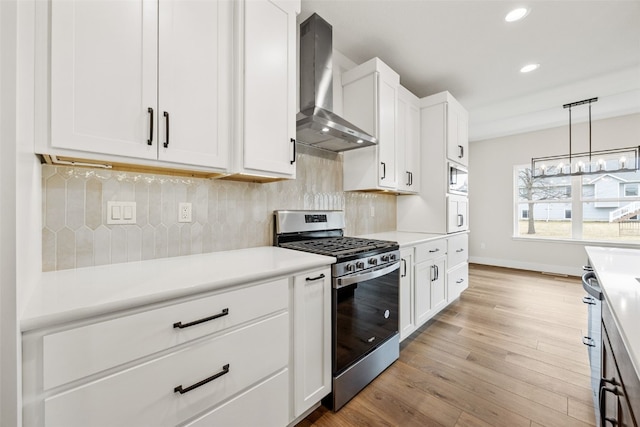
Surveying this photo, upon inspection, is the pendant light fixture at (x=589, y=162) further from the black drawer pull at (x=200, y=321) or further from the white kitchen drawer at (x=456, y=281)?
the black drawer pull at (x=200, y=321)

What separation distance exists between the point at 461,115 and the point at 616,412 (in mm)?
3282

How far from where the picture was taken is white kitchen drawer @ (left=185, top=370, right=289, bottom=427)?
1080 mm

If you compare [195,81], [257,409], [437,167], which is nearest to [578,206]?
[437,167]

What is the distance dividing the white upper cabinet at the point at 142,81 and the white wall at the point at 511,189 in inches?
227

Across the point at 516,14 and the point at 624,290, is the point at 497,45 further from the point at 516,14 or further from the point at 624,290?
the point at 624,290

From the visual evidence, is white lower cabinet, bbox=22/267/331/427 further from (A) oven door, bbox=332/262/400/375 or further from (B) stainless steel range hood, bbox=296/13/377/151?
(B) stainless steel range hood, bbox=296/13/377/151

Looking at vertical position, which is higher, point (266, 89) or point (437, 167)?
point (266, 89)

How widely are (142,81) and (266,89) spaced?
642mm

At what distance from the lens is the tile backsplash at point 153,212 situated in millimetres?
1189

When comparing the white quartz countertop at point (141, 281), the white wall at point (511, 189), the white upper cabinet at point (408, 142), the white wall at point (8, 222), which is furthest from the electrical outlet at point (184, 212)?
the white wall at point (511, 189)

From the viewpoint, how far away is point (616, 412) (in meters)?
0.83

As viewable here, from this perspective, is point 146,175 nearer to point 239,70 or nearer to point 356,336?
point 239,70

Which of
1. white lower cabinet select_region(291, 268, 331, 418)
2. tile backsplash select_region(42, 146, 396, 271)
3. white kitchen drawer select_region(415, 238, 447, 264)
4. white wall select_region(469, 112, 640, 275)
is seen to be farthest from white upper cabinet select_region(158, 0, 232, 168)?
white wall select_region(469, 112, 640, 275)

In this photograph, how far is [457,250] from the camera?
3182 millimetres
